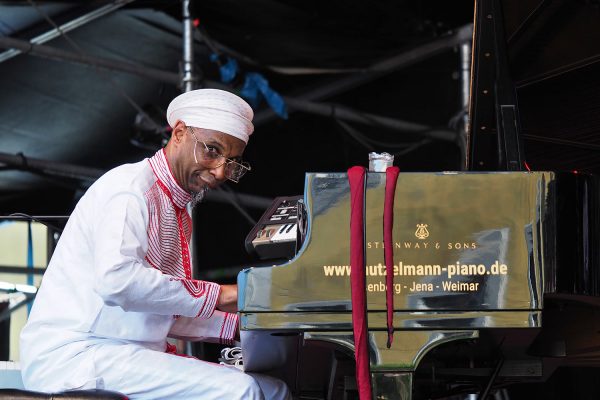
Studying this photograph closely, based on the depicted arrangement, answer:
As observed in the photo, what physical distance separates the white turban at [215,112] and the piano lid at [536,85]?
2.78 ft

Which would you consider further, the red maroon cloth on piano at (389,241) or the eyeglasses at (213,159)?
the eyeglasses at (213,159)

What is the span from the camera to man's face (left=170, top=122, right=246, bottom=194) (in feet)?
11.9

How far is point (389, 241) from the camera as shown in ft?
9.89

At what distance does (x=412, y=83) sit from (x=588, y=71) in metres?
5.41

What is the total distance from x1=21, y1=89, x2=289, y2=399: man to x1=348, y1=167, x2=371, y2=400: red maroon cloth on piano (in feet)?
1.57

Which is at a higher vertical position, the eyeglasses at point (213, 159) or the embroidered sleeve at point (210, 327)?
the eyeglasses at point (213, 159)

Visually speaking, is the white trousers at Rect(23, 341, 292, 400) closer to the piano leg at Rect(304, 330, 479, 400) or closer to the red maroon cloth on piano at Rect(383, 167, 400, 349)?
the piano leg at Rect(304, 330, 479, 400)

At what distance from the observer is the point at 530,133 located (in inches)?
173

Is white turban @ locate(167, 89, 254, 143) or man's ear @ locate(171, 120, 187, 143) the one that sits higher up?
white turban @ locate(167, 89, 254, 143)

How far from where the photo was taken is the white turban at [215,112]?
12.0 ft

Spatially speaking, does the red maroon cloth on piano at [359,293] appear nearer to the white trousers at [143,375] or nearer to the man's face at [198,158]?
the white trousers at [143,375]

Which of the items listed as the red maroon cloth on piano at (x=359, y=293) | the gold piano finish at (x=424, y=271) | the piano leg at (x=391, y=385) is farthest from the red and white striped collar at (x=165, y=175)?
the piano leg at (x=391, y=385)

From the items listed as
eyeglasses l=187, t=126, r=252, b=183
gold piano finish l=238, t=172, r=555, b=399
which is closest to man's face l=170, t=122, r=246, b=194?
eyeglasses l=187, t=126, r=252, b=183

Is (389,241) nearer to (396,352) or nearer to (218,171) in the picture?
(396,352)
